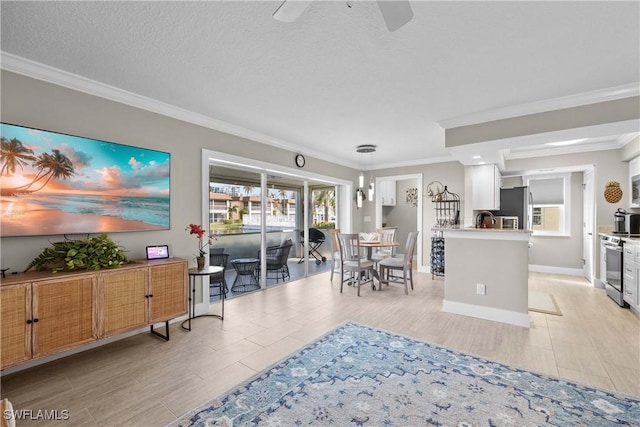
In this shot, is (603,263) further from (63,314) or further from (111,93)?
(111,93)

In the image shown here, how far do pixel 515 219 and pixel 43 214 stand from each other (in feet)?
22.5

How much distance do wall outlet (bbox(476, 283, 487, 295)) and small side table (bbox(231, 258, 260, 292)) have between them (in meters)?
3.29

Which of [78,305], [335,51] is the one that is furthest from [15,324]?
[335,51]

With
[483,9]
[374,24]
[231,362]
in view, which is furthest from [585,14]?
[231,362]

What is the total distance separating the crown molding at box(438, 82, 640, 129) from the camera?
279cm

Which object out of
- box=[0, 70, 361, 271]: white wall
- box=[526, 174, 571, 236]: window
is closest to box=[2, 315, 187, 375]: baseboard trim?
box=[0, 70, 361, 271]: white wall

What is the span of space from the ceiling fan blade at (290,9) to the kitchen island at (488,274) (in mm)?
3210

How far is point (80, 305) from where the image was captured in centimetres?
229

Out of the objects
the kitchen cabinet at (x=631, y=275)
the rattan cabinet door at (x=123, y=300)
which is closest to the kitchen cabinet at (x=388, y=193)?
the kitchen cabinet at (x=631, y=275)

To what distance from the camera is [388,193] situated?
827 centimetres

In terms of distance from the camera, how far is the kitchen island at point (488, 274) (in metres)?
3.32

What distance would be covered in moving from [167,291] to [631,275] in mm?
5695

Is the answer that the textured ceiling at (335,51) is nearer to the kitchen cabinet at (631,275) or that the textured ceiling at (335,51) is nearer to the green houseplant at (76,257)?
the green houseplant at (76,257)

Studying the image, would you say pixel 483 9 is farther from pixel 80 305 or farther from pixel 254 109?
pixel 80 305
